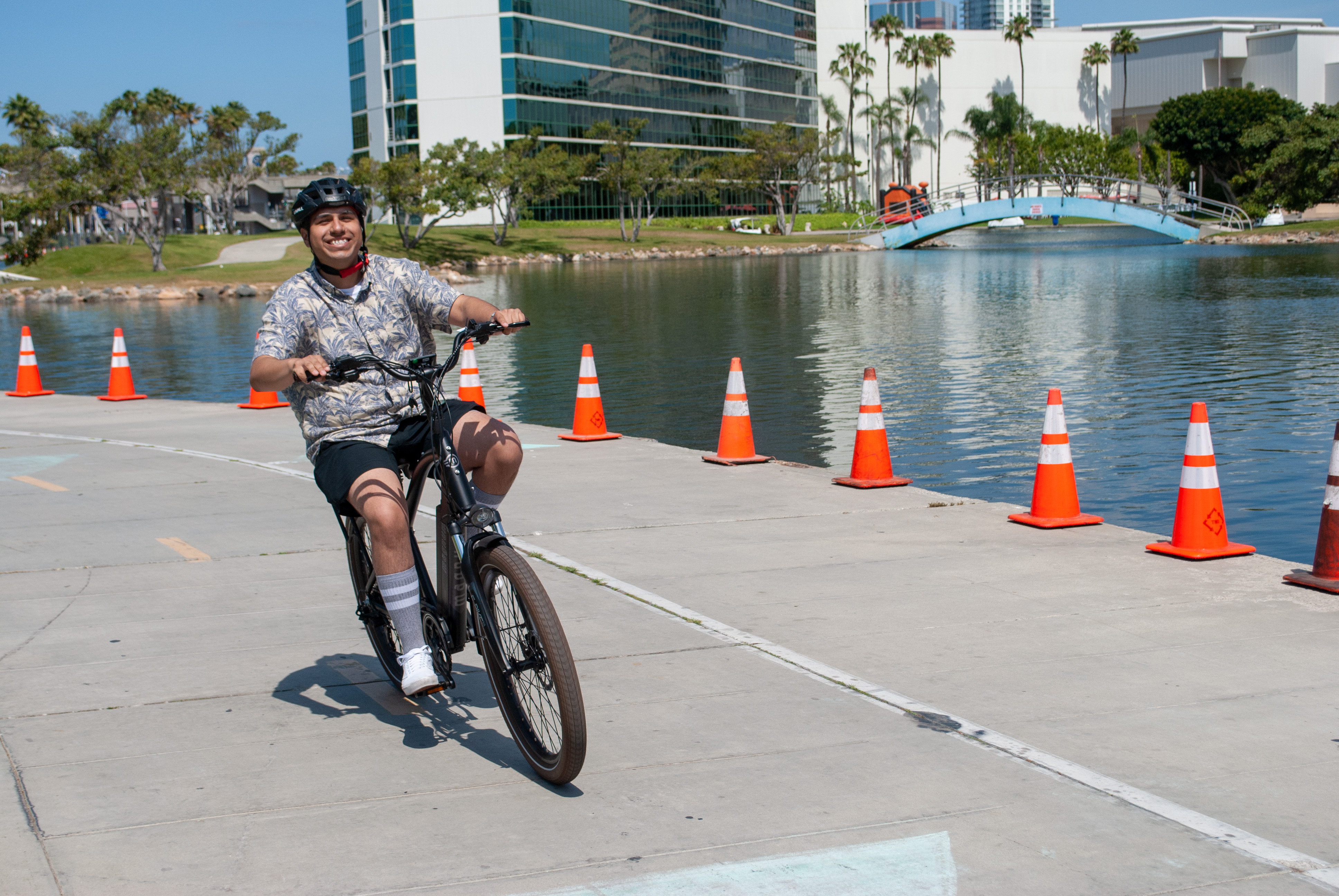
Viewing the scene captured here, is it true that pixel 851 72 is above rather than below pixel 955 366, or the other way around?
above

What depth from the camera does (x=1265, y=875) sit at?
3.55m

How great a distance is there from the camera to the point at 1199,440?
7492 millimetres

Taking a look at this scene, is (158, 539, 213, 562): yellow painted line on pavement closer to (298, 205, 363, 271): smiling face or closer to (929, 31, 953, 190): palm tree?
(298, 205, 363, 271): smiling face

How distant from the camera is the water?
1280 centimetres

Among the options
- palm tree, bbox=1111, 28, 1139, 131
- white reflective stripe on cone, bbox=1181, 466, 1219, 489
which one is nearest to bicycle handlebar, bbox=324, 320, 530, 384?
white reflective stripe on cone, bbox=1181, 466, 1219, 489

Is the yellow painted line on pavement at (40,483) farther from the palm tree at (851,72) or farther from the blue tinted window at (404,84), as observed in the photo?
the palm tree at (851,72)

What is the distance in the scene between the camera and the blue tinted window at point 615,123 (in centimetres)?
10256

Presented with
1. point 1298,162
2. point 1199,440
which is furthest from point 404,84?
point 1199,440

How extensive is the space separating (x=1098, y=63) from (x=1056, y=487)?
150230 mm

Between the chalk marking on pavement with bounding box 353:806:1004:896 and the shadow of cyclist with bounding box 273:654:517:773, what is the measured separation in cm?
80

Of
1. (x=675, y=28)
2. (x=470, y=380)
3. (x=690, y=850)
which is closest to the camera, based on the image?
(x=690, y=850)

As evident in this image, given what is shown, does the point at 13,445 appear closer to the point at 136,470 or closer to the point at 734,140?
the point at 136,470

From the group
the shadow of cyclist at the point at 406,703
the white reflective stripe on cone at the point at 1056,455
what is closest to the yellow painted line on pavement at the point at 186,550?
the shadow of cyclist at the point at 406,703

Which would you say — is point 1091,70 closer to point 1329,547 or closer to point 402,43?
point 402,43
